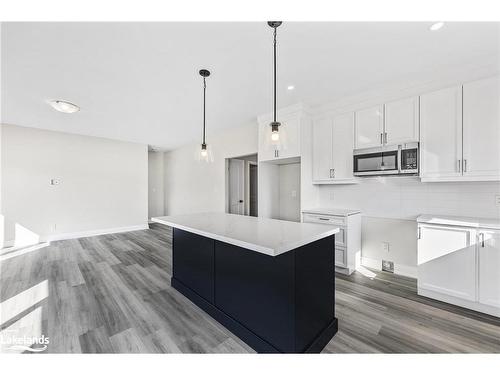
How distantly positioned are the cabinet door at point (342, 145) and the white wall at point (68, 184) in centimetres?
556

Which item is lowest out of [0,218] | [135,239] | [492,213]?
[135,239]

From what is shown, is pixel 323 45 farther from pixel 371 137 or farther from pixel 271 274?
pixel 271 274

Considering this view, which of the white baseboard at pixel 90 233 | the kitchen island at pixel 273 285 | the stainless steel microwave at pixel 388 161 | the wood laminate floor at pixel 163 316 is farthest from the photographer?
the white baseboard at pixel 90 233

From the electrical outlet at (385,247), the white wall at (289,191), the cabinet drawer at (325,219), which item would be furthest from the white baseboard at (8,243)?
the electrical outlet at (385,247)

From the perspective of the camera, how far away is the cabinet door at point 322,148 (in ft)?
10.9

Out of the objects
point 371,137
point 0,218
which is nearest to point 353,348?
point 371,137

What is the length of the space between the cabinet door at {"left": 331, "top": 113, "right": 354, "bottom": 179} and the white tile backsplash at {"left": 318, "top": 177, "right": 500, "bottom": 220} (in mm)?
323

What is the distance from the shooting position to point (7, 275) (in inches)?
117

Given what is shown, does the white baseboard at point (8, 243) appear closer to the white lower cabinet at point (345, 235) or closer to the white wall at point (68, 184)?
the white wall at point (68, 184)

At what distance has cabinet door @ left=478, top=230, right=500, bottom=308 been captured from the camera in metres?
1.95

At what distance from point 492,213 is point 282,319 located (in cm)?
272

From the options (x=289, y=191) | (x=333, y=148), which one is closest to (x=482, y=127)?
(x=333, y=148)

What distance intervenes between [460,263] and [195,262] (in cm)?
279

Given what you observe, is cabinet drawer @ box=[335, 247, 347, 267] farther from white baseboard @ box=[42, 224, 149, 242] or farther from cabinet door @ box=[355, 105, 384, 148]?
white baseboard @ box=[42, 224, 149, 242]
